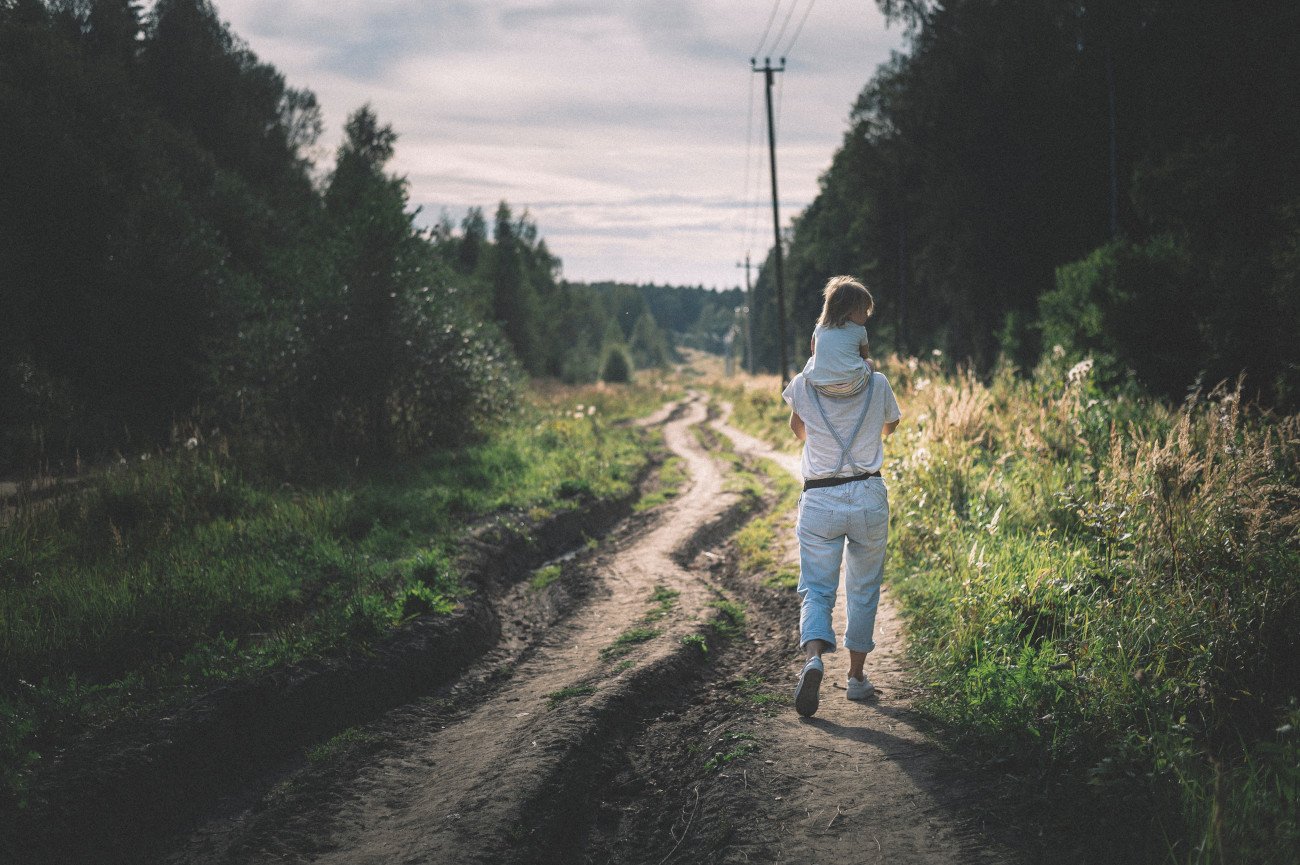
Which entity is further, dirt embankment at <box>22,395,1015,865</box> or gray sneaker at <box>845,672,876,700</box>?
gray sneaker at <box>845,672,876,700</box>

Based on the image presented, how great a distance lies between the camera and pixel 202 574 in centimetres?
671

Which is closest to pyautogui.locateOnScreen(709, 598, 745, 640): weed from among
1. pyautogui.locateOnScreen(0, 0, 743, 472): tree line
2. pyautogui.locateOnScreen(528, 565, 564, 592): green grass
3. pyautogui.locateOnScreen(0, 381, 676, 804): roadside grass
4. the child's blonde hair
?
pyautogui.locateOnScreen(528, 565, 564, 592): green grass

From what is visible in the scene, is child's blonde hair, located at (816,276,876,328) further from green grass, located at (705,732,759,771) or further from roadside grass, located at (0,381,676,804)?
roadside grass, located at (0,381,676,804)

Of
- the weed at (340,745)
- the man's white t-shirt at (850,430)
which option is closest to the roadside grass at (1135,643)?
the man's white t-shirt at (850,430)

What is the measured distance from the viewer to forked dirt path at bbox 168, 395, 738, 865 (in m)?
3.62

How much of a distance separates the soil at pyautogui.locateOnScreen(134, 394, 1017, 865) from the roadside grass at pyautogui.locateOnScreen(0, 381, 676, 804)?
3.38ft

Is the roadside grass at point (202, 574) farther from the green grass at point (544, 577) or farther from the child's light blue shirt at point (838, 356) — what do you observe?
the child's light blue shirt at point (838, 356)

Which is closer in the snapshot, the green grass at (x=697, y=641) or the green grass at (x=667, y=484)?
the green grass at (x=697, y=641)

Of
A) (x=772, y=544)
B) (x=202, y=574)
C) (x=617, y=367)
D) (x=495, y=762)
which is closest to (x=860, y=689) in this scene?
(x=495, y=762)

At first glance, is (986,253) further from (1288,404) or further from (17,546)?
(17,546)

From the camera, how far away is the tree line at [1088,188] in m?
11.7

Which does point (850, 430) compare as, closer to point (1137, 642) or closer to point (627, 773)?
point (1137, 642)

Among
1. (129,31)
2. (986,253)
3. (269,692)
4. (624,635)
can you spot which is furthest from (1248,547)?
(129,31)

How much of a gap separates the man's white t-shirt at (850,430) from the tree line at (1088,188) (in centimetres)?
497
